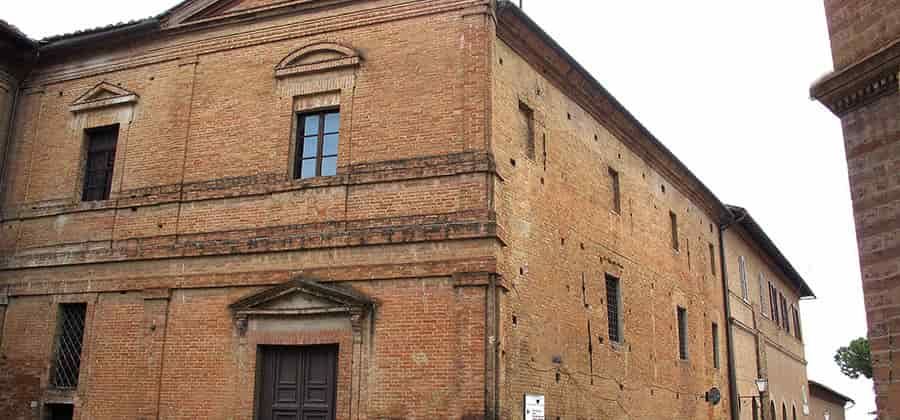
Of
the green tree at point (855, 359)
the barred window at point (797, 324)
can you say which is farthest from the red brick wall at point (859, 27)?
the green tree at point (855, 359)

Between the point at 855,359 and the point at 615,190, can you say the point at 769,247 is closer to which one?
the point at 615,190

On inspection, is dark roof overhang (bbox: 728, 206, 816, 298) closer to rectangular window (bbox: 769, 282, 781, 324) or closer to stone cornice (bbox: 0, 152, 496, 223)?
rectangular window (bbox: 769, 282, 781, 324)

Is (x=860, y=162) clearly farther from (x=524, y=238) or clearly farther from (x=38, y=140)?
(x=38, y=140)

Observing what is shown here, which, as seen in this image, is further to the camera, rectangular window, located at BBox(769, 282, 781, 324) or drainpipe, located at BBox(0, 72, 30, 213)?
rectangular window, located at BBox(769, 282, 781, 324)

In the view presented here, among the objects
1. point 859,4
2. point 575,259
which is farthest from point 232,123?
point 859,4

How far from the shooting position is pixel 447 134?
12383 millimetres

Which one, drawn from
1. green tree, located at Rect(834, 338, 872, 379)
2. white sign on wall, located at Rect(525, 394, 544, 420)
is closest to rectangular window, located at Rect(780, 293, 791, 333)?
white sign on wall, located at Rect(525, 394, 544, 420)

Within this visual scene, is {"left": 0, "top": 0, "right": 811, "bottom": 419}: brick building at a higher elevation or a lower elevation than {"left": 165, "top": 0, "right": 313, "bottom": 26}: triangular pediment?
lower

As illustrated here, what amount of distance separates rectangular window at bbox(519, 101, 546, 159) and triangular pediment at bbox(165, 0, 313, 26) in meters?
4.76

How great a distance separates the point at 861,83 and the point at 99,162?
12768 millimetres

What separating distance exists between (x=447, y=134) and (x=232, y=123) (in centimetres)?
401

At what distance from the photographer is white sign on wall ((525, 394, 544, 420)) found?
481 inches

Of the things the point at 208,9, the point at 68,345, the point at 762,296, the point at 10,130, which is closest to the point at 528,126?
the point at 208,9

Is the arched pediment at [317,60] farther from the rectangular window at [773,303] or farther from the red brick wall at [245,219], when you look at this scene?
the rectangular window at [773,303]
